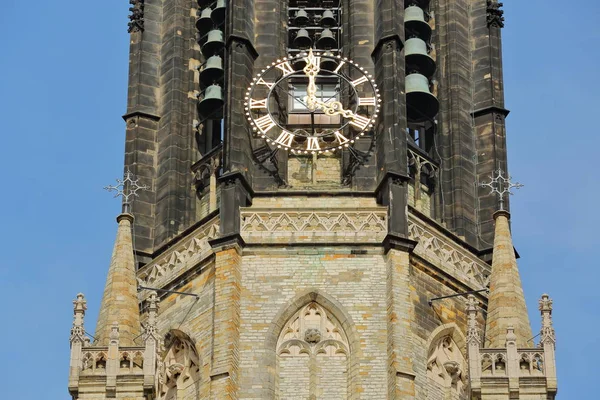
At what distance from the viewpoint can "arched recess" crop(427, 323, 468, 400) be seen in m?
50.3

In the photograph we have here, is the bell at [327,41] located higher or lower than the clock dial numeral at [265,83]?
higher

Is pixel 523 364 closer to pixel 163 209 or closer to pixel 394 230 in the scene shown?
pixel 394 230

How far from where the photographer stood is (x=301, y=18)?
56219 mm

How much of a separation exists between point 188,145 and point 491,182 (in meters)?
5.94

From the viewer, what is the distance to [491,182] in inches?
2130

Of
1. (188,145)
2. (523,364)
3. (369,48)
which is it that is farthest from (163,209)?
(523,364)

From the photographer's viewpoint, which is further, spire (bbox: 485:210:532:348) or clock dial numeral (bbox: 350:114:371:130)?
clock dial numeral (bbox: 350:114:371:130)

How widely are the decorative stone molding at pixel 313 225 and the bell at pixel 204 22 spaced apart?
566 centimetres

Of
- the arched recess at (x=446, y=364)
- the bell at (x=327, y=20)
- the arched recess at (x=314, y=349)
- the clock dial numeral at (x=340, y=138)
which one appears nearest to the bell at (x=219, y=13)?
the bell at (x=327, y=20)

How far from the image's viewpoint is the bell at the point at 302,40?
5588 cm

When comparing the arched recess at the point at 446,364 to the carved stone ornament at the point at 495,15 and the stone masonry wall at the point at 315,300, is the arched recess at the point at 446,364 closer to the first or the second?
the stone masonry wall at the point at 315,300

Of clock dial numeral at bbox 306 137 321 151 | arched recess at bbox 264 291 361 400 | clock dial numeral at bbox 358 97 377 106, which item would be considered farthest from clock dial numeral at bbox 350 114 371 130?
arched recess at bbox 264 291 361 400

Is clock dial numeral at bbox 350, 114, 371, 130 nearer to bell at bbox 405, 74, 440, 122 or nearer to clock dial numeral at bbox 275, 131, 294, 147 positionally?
clock dial numeral at bbox 275, 131, 294, 147

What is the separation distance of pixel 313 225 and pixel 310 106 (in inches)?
113
